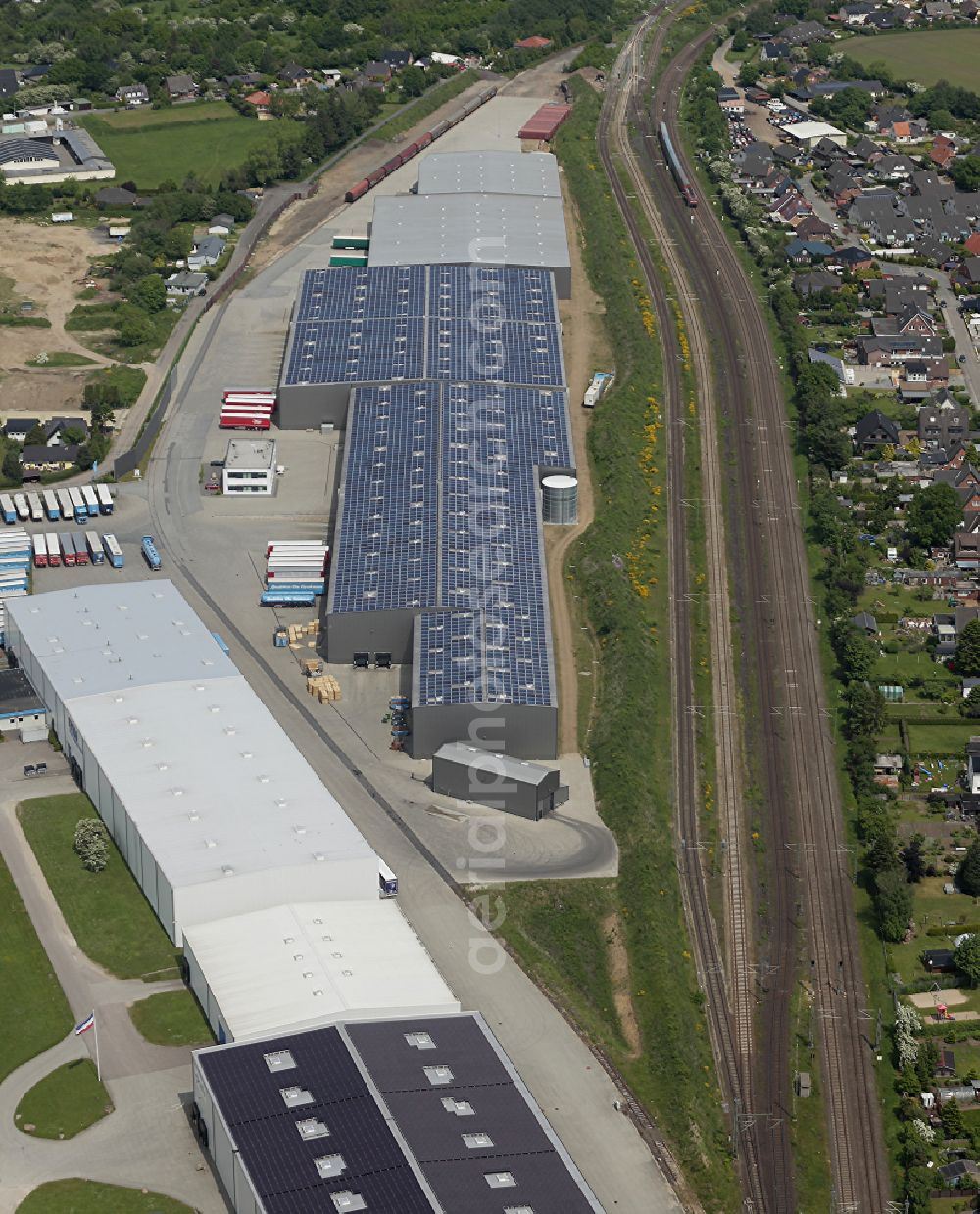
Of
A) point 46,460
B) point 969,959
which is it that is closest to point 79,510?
point 46,460

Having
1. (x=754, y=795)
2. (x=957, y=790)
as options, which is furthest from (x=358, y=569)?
(x=957, y=790)

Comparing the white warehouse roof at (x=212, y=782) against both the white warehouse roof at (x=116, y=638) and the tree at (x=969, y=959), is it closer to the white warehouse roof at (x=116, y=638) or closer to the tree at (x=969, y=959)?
the white warehouse roof at (x=116, y=638)

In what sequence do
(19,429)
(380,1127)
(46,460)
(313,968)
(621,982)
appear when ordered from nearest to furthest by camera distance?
(380,1127)
(313,968)
(621,982)
(46,460)
(19,429)

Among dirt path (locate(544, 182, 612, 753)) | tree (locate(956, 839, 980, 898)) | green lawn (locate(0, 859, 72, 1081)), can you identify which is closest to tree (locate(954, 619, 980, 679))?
tree (locate(956, 839, 980, 898))

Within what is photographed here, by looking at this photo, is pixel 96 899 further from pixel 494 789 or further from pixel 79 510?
pixel 79 510

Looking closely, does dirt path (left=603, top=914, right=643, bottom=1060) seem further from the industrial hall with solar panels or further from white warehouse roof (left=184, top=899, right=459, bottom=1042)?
the industrial hall with solar panels

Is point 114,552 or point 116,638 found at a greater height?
point 116,638
